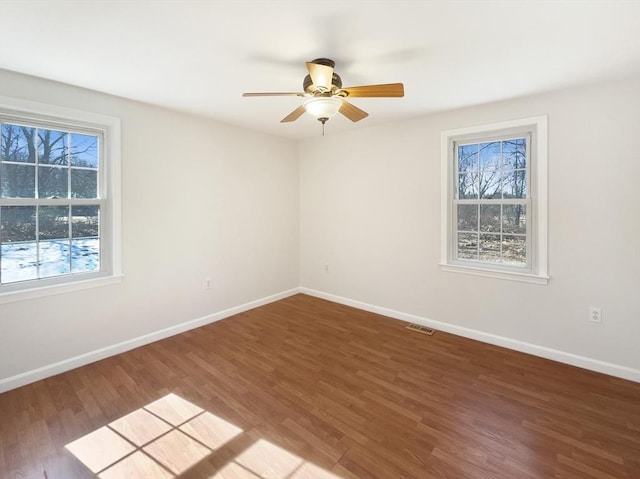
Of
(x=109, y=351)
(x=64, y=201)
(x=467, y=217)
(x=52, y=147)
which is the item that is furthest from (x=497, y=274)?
(x=52, y=147)

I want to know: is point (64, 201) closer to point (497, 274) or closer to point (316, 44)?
point (316, 44)

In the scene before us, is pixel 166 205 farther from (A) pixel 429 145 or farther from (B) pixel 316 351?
(A) pixel 429 145

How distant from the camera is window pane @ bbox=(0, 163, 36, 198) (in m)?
2.44

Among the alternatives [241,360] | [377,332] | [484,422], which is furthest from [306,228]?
[484,422]

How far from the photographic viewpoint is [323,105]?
2.19 metres

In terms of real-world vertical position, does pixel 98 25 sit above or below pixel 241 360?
above

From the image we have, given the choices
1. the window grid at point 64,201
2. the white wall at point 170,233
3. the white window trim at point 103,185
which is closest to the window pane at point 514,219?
the white wall at point 170,233

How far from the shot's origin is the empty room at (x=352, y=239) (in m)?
1.78

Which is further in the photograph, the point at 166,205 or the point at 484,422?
the point at 166,205

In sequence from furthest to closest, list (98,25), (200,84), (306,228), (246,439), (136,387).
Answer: (306,228), (200,84), (136,387), (246,439), (98,25)

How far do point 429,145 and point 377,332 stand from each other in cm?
222

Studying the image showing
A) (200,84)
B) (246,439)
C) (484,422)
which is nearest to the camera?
(246,439)

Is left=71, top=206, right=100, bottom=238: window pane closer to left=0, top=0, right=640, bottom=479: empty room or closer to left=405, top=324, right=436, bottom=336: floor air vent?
left=0, top=0, right=640, bottom=479: empty room

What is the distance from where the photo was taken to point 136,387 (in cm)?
245
